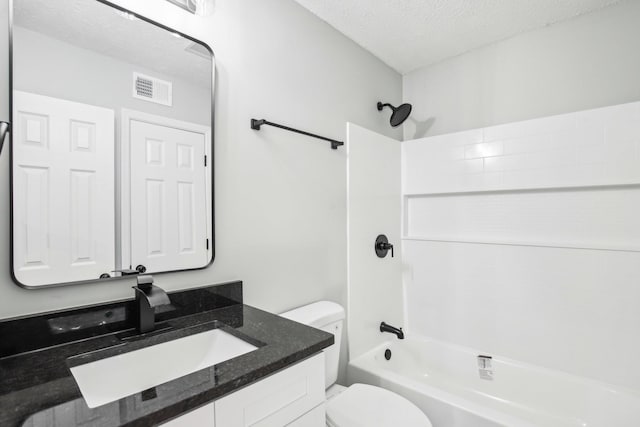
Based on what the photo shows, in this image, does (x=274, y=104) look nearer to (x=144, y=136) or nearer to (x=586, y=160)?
(x=144, y=136)

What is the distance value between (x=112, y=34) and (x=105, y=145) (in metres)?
0.39

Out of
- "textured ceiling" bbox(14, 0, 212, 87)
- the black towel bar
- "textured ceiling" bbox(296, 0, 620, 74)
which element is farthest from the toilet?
"textured ceiling" bbox(296, 0, 620, 74)

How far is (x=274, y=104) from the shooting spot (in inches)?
65.8

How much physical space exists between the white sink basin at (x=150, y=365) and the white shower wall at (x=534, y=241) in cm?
179

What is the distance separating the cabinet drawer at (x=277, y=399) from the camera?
812 mm

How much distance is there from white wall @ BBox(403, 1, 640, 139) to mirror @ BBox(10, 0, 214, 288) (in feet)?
5.96

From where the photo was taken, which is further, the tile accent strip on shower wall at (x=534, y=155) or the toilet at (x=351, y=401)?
the tile accent strip on shower wall at (x=534, y=155)

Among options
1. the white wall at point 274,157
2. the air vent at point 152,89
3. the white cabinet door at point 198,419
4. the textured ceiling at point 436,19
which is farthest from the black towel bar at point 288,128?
the white cabinet door at point 198,419

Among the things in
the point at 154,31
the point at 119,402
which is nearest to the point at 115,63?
the point at 154,31

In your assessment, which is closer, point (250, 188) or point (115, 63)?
point (115, 63)

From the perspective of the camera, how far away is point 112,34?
113cm

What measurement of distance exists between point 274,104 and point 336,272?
104cm

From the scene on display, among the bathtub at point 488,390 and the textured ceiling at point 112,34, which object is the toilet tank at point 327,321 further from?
the textured ceiling at point 112,34

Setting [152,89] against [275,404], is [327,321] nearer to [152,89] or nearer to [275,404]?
[275,404]
